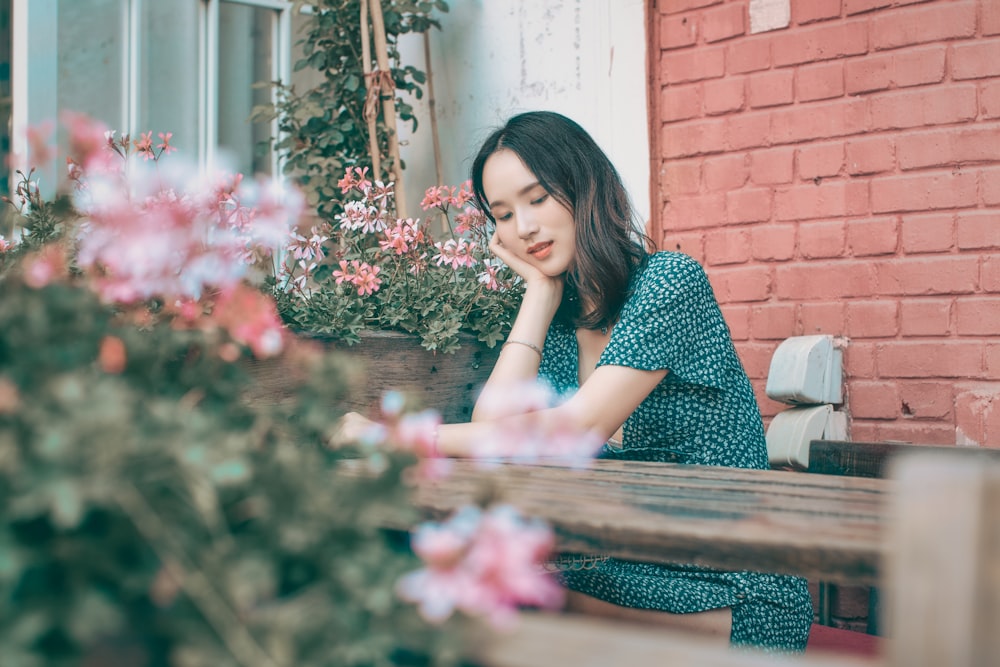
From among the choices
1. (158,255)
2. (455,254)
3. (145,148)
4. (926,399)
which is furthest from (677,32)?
(158,255)

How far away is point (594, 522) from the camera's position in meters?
1.03

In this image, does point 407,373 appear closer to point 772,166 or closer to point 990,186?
point 772,166

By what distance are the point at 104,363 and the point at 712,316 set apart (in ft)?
5.32

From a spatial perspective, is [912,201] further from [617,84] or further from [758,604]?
[758,604]

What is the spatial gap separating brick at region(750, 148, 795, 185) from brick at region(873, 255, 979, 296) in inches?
14.5

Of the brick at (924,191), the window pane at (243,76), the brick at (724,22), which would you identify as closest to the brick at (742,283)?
the brick at (924,191)

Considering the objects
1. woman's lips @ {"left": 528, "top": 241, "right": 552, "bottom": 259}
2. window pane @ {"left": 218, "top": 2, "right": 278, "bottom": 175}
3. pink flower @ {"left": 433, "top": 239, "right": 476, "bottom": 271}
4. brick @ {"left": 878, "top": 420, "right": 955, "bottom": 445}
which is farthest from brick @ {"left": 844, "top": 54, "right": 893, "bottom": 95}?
window pane @ {"left": 218, "top": 2, "right": 278, "bottom": 175}

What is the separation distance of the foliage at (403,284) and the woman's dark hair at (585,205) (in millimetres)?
204

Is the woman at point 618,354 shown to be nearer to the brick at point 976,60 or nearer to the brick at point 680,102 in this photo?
the brick at point 680,102

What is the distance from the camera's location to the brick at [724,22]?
2.95 metres

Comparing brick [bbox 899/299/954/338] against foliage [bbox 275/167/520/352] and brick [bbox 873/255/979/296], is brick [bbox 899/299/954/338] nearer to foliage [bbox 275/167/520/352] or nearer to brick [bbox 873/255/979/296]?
brick [bbox 873/255/979/296]

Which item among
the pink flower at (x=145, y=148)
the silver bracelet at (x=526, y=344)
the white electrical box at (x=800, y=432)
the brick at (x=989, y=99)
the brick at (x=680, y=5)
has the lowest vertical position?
the white electrical box at (x=800, y=432)

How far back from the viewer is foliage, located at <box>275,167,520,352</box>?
91.0 inches

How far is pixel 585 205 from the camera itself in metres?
2.37
